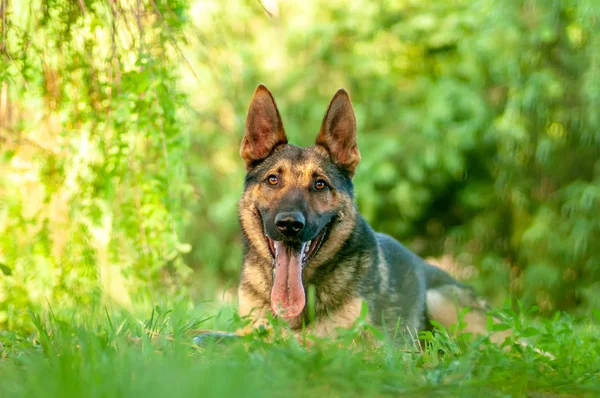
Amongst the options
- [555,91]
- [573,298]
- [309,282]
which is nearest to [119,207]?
[309,282]

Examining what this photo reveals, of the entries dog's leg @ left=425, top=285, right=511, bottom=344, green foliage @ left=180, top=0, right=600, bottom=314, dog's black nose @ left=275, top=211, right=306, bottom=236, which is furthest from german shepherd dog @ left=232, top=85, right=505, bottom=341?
green foliage @ left=180, top=0, right=600, bottom=314

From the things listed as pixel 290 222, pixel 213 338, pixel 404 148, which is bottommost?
pixel 213 338

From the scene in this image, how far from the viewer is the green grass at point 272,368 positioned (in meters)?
2.79

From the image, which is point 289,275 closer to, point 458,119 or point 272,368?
point 272,368

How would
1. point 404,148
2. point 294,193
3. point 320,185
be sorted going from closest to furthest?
1. point 294,193
2. point 320,185
3. point 404,148

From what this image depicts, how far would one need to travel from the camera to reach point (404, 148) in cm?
1172

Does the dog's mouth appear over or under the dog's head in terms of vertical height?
under

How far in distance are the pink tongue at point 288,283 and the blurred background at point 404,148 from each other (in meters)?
1.57

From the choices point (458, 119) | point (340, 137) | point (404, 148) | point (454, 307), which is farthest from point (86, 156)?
point (458, 119)

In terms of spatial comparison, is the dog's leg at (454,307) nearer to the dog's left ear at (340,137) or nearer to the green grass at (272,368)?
the dog's left ear at (340,137)

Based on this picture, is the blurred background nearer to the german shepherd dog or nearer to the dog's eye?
the german shepherd dog

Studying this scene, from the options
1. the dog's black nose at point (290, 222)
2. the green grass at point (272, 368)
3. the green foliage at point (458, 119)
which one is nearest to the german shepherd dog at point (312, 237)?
the dog's black nose at point (290, 222)

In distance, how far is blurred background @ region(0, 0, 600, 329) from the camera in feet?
21.1

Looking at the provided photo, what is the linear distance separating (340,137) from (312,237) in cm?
103
